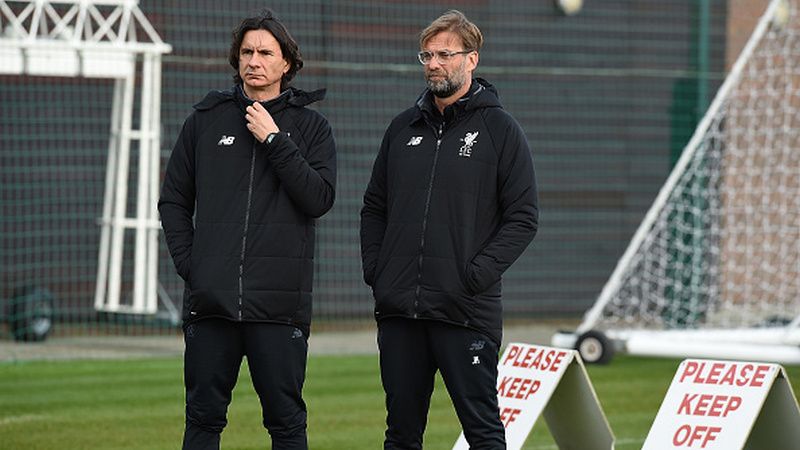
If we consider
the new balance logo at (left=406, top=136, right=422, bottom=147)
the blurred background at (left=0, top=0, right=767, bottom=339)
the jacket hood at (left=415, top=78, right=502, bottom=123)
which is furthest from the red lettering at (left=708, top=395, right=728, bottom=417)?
the blurred background at (left=0, top=0, right=767, bottom=339)

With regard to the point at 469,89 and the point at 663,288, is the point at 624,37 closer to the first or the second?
the point at 663,288

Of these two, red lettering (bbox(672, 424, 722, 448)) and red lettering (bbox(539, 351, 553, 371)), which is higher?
red lettering (bbox(539, 351, 553, 371))

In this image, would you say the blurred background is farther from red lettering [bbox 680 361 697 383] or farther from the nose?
the nose

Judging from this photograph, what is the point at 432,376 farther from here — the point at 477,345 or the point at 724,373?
the point at 724,373

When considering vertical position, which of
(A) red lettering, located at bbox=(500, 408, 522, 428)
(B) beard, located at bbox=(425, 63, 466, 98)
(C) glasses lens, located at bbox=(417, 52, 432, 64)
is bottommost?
(A) red lettering, located at bbox=(500, 408, 522, 428)

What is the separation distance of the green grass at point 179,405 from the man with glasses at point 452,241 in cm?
243

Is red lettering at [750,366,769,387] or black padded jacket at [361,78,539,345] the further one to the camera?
red lettering at [750,366,769,387]

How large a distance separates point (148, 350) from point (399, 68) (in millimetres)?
3438

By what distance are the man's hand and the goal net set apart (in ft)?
24.7

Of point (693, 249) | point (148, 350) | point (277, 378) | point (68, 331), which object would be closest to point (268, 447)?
point (277, 378)

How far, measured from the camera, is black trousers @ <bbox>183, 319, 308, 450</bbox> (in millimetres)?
5566

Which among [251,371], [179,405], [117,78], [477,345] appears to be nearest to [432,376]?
[477,345]

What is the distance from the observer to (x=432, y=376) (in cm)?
579

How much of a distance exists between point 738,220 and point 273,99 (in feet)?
32.0
